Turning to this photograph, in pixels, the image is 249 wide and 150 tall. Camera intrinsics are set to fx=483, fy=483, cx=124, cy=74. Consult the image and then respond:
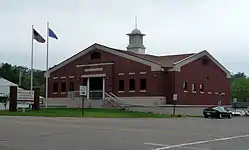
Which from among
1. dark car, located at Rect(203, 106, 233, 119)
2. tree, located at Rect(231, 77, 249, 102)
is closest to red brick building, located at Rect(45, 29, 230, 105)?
dark car, located at Rect(203, 106, 233, 119)

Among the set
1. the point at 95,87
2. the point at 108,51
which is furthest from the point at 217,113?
the point at 95,87

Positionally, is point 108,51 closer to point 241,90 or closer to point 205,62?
point 205,62

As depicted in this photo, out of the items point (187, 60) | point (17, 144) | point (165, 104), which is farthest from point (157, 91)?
point (17, 144)

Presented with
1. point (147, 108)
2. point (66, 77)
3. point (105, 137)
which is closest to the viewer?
point (105, 137)

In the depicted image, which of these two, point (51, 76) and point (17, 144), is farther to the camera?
point (51, 76)

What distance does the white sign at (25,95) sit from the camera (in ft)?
155

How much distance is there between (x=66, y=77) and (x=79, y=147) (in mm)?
55132

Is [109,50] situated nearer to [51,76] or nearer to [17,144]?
[51,76]

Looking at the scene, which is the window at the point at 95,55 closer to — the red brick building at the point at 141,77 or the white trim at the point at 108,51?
the red brick building at the point at 141,77

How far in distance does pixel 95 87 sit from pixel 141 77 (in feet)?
29.5

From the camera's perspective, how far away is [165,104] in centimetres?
6112

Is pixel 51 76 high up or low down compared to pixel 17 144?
up

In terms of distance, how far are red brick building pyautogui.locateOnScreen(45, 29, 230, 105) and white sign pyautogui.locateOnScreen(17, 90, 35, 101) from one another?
56.2 ft

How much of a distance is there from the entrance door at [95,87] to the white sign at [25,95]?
18.4m
